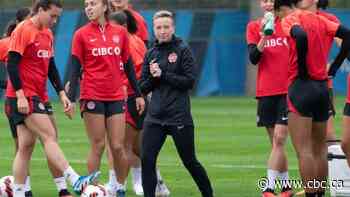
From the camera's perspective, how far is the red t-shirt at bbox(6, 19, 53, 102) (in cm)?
1355

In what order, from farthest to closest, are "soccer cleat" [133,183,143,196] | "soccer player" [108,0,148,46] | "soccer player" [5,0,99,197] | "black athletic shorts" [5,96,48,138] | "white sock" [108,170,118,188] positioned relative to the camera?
"soccer player" [108,0,148,46]
"soccer cleat" [133,183,143,196]
"white sock" [108,170,118,188]
"black athletic shorts" [5,96,48,138]
"soccer player" [5,0,99,197]

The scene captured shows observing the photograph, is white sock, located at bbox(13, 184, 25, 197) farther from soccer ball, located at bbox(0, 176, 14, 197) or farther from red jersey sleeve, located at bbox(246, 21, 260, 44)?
red jersey sleeve, located at bbox(246, 21, 260, 44)

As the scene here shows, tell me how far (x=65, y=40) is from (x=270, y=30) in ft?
84.0

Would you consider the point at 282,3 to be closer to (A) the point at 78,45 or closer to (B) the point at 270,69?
Answer: (B) the point at 270,69

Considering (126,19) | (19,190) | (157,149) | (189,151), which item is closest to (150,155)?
(157,149)

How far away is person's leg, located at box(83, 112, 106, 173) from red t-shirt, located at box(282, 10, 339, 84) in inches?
89.2

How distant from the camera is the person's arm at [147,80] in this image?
13492mm

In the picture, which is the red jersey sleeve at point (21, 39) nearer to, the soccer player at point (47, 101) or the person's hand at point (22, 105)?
the person's hand at point (22, 105)

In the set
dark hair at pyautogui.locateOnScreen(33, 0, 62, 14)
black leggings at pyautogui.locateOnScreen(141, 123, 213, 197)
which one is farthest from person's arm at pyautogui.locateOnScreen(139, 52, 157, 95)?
dark hair at pyautogui.locateOnScreen(33, 0, 62, 14)

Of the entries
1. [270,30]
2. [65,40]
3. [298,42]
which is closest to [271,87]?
[270,30]

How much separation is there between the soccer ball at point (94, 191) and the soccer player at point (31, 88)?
28 centimetres

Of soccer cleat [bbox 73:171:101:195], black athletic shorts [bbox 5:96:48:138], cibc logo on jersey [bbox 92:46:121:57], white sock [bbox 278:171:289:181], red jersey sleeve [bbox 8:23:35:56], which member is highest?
red jersey sleeve [bbox 8:23:35:56]

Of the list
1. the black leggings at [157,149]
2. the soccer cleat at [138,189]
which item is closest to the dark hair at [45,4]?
the black leggings at [157,149]

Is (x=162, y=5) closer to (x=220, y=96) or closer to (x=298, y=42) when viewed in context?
(x=220, y=96)
